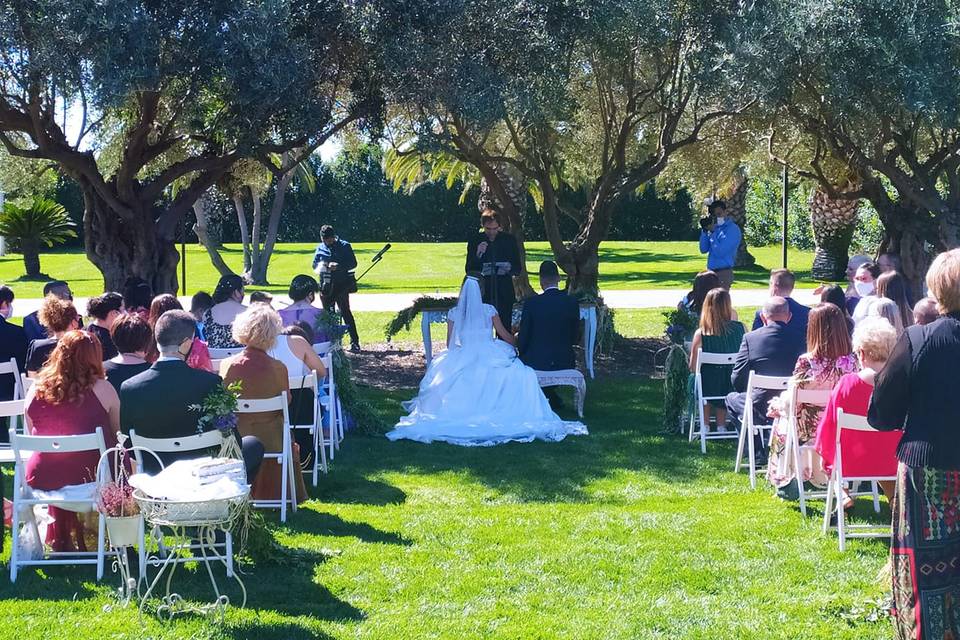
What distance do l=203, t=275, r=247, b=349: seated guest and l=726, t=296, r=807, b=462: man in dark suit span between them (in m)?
4.03

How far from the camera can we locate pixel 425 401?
10.2 metres

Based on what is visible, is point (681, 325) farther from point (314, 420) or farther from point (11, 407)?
point (11, 407)

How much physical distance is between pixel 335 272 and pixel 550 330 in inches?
197

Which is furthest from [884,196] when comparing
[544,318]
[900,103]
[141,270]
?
[141,270]

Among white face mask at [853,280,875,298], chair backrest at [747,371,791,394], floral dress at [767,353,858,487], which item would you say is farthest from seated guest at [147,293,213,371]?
white face mask at [853,280,875,298]

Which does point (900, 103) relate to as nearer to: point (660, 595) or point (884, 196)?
point (884, 196)

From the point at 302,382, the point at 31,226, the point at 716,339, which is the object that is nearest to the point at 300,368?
the point at 302,382

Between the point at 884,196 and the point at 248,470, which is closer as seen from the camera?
the point at 248,470

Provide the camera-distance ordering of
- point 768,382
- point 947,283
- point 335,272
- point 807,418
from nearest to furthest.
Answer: point 947,283 < point 807,418 < point 768,382 < point 335,272

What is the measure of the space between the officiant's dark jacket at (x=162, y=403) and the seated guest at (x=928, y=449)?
3.38 meters

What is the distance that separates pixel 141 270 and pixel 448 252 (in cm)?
2443

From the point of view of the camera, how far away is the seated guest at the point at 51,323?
748cm

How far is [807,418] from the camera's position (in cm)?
Answer: 683

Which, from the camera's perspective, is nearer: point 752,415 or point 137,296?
point 752,415
